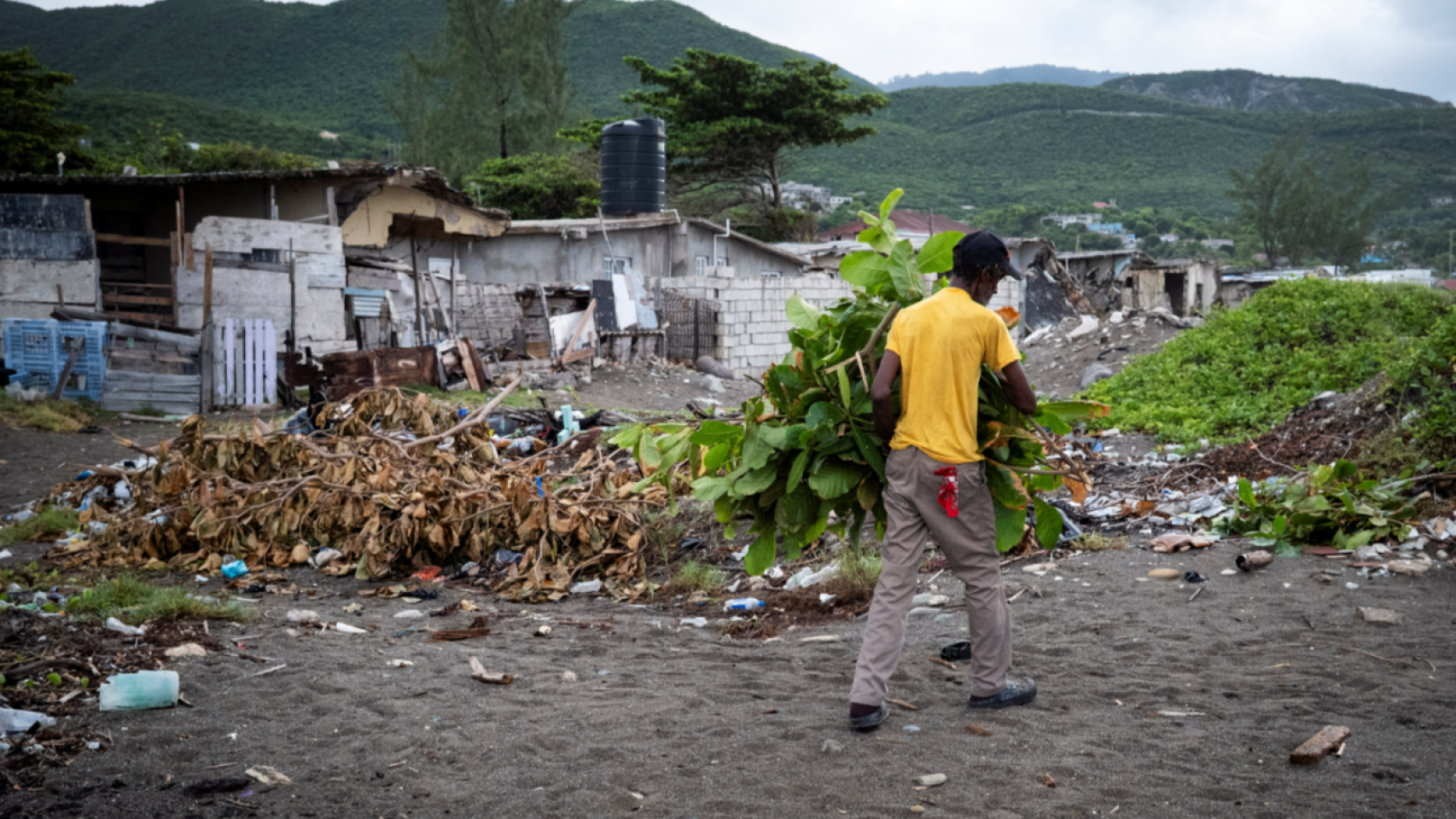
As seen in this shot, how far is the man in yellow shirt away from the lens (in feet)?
10.8

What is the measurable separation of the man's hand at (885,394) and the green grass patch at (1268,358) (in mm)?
6598

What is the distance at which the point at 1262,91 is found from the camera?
8756cm

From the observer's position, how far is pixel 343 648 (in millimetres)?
4629

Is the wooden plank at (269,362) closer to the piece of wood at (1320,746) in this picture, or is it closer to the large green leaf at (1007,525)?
the large green leaf at (1007,525)

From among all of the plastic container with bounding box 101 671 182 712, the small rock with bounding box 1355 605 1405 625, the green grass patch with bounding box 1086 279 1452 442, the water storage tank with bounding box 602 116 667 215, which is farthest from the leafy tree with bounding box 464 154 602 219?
the plastic container with bounding box 101 671 182 712

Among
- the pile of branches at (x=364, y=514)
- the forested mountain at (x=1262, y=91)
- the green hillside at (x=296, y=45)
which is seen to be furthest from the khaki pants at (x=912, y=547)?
the forested mountain at (x=1262, y=91)

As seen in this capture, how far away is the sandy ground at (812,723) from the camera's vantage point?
2.90 meters

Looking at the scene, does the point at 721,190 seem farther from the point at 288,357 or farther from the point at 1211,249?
the point at 1211,249

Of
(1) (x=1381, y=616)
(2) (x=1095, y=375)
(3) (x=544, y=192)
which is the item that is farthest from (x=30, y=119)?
(1) (x=1381, y=616)

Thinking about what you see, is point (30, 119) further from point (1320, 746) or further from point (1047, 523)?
point (1320, 746)

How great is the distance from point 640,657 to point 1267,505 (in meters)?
3.89

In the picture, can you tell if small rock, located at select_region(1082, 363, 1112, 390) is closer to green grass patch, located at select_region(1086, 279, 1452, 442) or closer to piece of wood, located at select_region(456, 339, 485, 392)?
green grass patch, located at select_region(1086, 279, 1452, 442)

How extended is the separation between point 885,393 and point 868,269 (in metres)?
0.59

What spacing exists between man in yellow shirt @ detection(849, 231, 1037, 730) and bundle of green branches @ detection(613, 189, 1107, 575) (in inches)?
5.1
